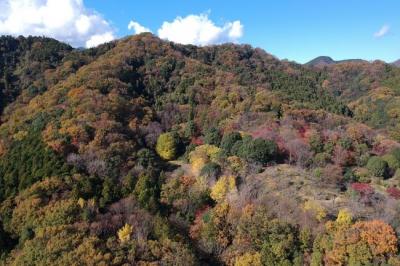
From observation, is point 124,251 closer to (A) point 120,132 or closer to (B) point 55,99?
(A) point 120,132

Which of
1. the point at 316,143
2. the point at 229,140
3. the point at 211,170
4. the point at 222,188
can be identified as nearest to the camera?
the point at 222,188

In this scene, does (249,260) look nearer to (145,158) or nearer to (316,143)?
(145,158)

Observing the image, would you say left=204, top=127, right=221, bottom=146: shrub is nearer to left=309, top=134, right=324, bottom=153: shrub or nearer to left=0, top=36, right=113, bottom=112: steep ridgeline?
left=309, top=134, right=324, bottom=153: shrub

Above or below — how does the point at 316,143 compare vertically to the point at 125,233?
above

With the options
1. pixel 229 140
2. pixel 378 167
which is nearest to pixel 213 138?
pixel 229 140

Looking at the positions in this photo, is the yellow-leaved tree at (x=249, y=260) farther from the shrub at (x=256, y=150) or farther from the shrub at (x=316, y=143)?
the shrub at (x=316, y=143)

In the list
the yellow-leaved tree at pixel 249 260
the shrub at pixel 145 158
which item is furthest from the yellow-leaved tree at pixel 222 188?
the shrub at pixel 145 158

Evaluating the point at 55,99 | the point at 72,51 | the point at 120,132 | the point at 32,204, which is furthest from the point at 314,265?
the point at 72,51
